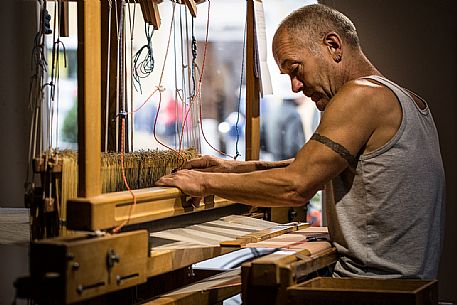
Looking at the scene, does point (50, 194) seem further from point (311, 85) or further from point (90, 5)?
point (311, 85)

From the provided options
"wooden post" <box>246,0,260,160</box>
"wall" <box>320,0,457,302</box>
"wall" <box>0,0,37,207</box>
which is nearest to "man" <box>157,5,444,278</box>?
"wooden post" <box>246,0,260,160</box>

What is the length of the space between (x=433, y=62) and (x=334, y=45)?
2.44 m

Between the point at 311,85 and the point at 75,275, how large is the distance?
111 cm

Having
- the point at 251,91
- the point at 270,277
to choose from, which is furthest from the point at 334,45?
the point at 270,277

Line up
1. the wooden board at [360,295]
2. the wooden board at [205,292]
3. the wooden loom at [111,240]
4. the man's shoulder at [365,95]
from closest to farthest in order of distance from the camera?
1. the wooden loom at [111,240]
2. the wooden board at [360,295]
3. the wooden board at [205,292]
4. the man's shoulder at [365,95]

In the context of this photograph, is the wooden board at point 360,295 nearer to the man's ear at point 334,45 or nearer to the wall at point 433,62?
the man's ear at point 334,45

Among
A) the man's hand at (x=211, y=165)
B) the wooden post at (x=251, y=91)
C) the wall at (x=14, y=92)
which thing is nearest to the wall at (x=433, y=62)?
the wooden post at (x=251, y=91)

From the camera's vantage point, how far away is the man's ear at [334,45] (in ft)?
8.48

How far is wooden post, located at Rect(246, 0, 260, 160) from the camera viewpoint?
331cm

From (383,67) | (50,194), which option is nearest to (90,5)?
(50,194)

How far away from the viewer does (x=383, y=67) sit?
488cm

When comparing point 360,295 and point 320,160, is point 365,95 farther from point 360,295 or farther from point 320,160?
point 360,295

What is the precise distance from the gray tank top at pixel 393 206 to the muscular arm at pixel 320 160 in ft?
0.18

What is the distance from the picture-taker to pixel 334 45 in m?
2.59
